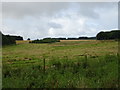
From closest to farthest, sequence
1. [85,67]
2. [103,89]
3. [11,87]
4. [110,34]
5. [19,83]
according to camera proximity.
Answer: [103,89]
[11,87]
[19,83]
[85,67]
[110,34]

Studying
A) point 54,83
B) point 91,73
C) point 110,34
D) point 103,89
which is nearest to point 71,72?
point 91,73

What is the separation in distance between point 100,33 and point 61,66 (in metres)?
73.6

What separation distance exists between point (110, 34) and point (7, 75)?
74.9 meters

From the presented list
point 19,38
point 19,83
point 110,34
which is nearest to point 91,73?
point 19,83

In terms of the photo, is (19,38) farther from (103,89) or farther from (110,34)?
(103,89)

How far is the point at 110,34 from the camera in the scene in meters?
83.4

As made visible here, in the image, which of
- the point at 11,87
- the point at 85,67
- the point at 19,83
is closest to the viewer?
the point at 11,87

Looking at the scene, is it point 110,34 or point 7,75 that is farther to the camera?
point 110,34

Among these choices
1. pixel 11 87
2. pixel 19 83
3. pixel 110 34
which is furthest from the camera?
pixel 110 34

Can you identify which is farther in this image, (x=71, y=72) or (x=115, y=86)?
(x=71, y=72)

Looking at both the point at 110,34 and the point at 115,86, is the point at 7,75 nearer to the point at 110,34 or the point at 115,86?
the point at 115,86

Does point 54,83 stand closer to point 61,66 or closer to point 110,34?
point 61,66

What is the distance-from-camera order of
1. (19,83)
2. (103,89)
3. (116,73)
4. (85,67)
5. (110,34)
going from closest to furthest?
(103,89) → (19,83) → (116,73) → (85,67) → (110,34)

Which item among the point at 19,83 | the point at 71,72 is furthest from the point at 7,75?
the point at 71,72
